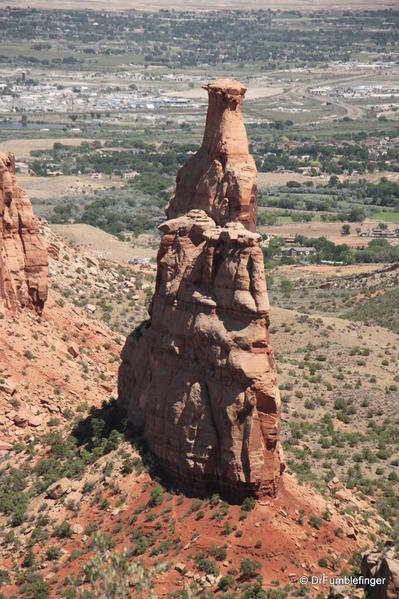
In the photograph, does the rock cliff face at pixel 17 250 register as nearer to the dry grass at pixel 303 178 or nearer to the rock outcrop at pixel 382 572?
the rock outcrop at pixel 382 572

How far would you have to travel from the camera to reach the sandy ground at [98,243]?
105 meters

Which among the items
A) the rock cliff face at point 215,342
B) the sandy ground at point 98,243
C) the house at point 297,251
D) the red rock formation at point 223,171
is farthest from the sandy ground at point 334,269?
the rock cliff face at point 215,342

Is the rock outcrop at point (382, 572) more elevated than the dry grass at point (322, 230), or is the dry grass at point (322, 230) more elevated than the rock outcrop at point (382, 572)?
the rock outcrop at point (382, 572)

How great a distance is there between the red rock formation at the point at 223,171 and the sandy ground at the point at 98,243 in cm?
5380

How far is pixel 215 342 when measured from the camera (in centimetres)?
4253

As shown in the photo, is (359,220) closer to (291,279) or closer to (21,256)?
(291,279)

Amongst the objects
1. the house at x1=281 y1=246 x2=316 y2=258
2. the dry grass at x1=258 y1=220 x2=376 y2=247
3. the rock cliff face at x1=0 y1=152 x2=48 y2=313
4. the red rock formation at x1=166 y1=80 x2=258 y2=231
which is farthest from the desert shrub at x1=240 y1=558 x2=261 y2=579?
the dry grass at x1=258 y1=220 x2=376 y2=247

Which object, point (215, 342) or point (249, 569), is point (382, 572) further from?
point (215, 342)

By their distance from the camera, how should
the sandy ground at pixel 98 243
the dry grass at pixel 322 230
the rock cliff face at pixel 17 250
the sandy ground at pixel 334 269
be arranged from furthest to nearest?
the dry grass at pixel 322 230 → the sandy ground at pixel 334 269 → the sandy ground at pixel 98 243 → the rock cliff face at pixel 17 250

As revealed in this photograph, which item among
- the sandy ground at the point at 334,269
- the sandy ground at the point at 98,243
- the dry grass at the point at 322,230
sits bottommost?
the dry grass at the point at 322,230

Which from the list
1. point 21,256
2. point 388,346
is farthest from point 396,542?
point 388,346

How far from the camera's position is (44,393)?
57.4 meters

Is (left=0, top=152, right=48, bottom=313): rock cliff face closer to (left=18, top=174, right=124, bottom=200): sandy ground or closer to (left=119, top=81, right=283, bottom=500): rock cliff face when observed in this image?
(left=119, top=81, right=283, bottom=500): rock cliff face

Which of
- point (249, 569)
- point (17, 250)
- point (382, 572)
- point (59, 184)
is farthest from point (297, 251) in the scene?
point (382, 572)
